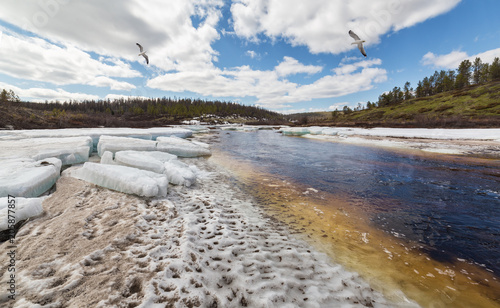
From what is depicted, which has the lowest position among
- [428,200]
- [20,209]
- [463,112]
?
[428,200]

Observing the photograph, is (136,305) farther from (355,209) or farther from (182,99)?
(182,99)

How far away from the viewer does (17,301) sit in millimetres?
2375

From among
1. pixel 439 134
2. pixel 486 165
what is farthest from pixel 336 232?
pixel 439 134

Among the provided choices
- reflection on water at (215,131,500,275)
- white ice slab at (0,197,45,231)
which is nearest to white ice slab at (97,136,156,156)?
white ice slab at (0,197,45,231)

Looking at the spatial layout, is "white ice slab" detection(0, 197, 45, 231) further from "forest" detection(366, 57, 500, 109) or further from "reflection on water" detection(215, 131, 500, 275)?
"forest" detection(366, 57, 500, 109)

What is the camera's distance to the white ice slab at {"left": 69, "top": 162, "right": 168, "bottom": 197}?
6.16 metres

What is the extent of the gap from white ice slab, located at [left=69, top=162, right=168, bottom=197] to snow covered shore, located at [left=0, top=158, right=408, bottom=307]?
2.25 ft

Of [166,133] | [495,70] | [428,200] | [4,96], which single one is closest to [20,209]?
[428,200]

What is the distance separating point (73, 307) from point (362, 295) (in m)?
4.08

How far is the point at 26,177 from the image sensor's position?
217 inches

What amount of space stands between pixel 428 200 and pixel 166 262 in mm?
9425

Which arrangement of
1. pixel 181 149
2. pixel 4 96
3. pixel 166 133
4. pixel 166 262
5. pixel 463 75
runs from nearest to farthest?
pixel 166 262 < pixel 181 149 < pixel 166 133 < pixel 4 96 < pixel 463 75

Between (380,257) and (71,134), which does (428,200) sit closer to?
(380,257)

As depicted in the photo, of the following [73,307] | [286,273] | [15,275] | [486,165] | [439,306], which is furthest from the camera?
→ [486,165]
